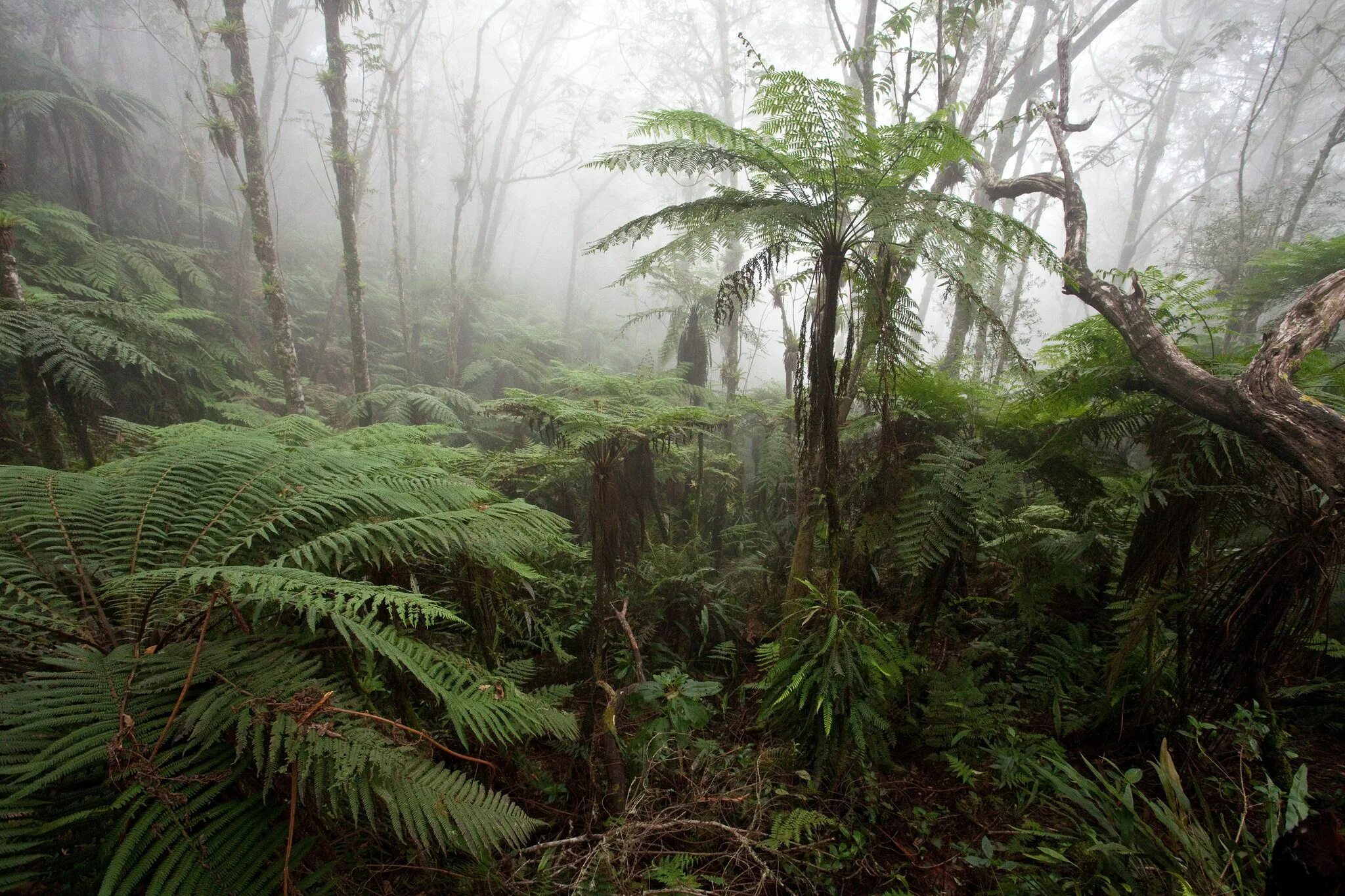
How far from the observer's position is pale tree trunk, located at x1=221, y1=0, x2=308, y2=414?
206 inches

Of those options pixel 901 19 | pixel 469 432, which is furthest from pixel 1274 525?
pixel 469 432

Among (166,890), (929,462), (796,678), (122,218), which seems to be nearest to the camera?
(166,890)

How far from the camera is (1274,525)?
1.92 metres

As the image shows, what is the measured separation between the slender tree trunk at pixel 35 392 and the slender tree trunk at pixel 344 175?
9.33ft

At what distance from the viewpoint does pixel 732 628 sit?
3.61 metres

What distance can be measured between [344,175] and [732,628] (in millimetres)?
6769

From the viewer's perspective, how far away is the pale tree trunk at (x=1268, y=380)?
1.63m

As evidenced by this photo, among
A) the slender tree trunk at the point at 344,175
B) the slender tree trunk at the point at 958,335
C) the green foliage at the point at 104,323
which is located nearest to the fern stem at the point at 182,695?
the green foliage at the point at 104,323

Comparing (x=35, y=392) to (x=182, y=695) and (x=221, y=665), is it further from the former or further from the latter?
(x=182, y=695)

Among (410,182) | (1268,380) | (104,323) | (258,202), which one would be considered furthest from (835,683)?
(410,182)

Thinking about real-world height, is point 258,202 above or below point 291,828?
above

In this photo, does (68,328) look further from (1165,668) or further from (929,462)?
(1165,668)

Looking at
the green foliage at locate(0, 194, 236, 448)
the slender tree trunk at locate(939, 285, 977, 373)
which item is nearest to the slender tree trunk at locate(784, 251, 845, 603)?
the slender tree trunk at locate(939, 285, 977, 373)

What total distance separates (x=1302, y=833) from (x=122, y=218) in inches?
548
